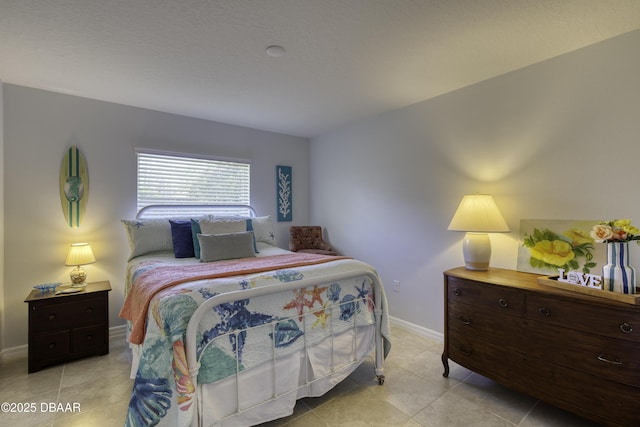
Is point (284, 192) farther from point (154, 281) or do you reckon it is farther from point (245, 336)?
point (245, 336)

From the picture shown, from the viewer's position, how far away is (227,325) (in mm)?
1491

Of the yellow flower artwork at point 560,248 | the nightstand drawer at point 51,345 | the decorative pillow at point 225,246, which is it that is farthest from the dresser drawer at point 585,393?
the nightstand drawer at point 51,345

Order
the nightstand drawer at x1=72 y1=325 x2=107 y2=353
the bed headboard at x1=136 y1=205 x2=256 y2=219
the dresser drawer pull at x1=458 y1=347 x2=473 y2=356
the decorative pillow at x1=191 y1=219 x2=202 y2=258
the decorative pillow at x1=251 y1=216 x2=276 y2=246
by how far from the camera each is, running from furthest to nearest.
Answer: the decorative pillow at x1=251 y1=216 x2=276 y2=246
the bed headboard at x1=136 y1=205 x2=256 y2=219
the decorative pillow at x1=191 y1=219 x2=202 y2=258
the nightstand drawer at x1=72 y1=325 x2=107 y2=353
the dresser drawer pull at x1=458 y1=347 x2=473 y2=356

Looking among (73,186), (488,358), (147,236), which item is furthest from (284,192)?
(488,358)

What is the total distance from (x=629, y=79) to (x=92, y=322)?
432 cm

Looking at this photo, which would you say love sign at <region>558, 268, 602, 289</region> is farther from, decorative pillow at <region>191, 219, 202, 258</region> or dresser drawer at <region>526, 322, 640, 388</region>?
decorative pillow at <region>191, 219, 202, 258</region>

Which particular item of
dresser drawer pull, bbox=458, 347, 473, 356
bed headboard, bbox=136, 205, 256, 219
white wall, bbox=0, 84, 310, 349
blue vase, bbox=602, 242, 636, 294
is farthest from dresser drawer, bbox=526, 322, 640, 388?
white wall, bbox=0, 84, 310, 349

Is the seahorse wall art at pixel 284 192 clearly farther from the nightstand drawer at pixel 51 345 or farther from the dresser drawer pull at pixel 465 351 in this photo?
the dresser drawer pull at pixel 465 351

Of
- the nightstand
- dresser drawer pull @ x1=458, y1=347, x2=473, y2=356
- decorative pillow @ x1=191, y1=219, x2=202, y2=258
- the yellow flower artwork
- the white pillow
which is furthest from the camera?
the white pillow

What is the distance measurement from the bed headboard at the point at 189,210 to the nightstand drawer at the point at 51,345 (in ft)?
4.02

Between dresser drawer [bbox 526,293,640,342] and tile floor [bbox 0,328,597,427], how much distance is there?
63cm

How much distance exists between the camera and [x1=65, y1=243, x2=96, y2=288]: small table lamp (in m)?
2.55

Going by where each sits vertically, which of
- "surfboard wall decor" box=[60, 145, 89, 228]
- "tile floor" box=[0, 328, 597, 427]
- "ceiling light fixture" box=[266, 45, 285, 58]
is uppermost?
"ceiling light fixture" box=[266, 45, 285, 58]

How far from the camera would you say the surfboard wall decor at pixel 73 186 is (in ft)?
8.96
